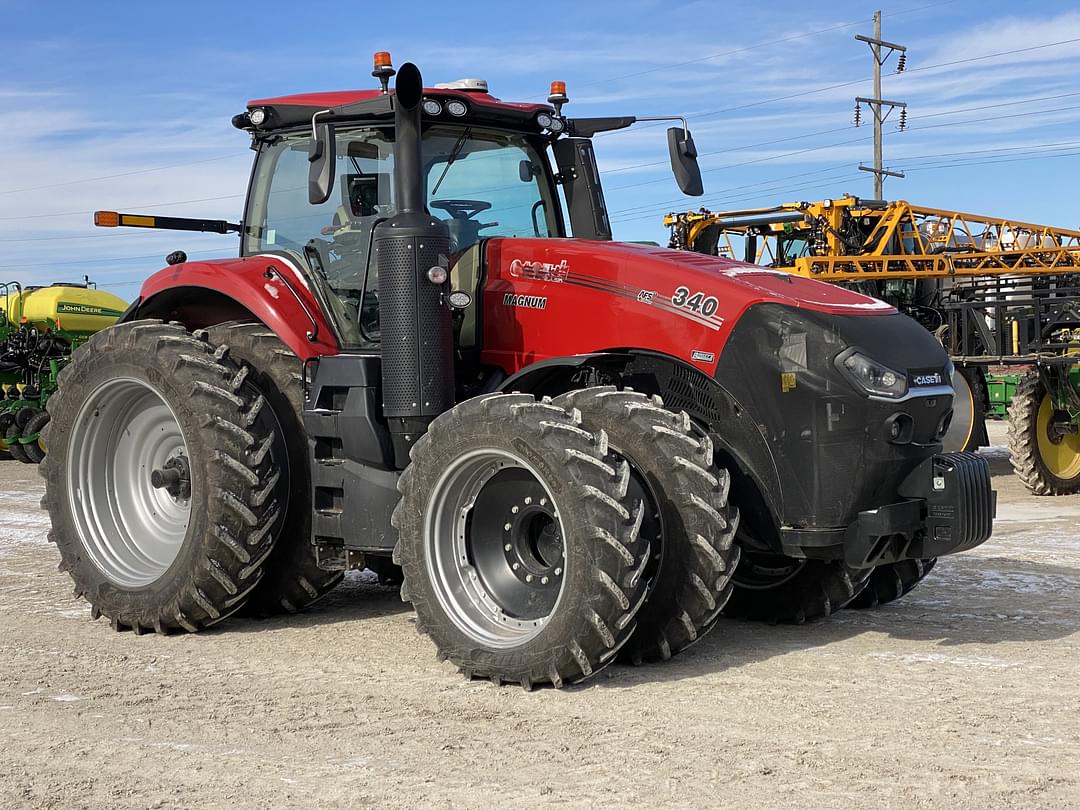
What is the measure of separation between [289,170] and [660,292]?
2.25 meters

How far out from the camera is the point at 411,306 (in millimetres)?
5645

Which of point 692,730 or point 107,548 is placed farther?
point 107,548

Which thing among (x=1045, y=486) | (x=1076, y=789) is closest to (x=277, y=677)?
(x=1076, y=789)

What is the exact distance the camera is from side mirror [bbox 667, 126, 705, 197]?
6.37 m

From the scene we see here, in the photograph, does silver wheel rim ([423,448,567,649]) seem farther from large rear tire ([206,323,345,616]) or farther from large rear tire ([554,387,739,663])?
large rear tire ([206,323,345,616])

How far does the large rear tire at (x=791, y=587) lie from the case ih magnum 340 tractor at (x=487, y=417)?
12 mm

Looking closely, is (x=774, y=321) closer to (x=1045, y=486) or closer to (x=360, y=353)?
(x=360, y=353)

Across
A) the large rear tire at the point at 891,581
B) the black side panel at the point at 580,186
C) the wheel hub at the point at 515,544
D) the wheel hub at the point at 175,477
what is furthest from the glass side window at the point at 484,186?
the large rear tire at the point at 891,581

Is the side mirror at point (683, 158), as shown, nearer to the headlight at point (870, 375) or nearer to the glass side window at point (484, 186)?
the glass side window at point (484, 186)

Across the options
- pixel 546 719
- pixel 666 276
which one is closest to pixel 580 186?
pixel 666 276

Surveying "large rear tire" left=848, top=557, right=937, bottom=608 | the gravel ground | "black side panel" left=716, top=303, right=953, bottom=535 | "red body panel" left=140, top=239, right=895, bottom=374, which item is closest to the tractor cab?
"red body panel" left=140, top=239, right=895, bottom=374

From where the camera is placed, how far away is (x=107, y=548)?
6711mm

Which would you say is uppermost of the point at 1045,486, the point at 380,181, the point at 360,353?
the point at 380,181

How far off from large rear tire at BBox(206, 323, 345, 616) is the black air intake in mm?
701
